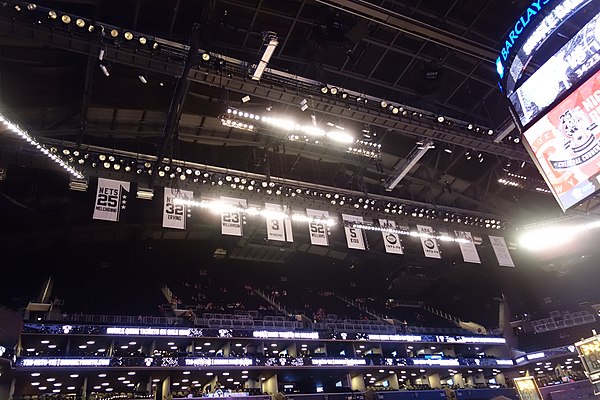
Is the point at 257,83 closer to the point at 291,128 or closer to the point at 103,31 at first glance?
the point at 291,128

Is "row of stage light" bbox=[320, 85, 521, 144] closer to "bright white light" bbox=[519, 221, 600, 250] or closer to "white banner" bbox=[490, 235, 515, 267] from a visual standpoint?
"white banner" bbox=[490, 235, 515, 267]

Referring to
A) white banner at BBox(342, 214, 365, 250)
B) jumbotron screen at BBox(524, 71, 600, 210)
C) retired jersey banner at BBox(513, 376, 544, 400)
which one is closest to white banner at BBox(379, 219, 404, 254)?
white banner at BBox(342, 214, 365, 250)

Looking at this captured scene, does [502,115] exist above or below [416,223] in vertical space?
above

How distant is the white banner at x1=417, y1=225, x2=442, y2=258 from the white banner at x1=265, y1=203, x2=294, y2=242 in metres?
5.69

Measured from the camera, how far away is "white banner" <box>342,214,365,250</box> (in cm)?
1519

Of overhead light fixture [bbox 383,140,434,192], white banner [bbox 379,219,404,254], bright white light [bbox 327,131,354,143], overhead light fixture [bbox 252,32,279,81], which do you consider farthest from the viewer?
white banner [bbox 379,219,404,254]

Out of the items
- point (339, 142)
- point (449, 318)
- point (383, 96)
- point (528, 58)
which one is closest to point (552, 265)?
point (449, 318)

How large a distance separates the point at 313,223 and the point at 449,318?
78.6ft

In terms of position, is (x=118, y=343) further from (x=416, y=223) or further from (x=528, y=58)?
(x=528, y=58)

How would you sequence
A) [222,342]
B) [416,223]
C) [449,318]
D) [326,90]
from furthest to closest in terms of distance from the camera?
[449,318] → [222,342] → [416,223] → [326,90]

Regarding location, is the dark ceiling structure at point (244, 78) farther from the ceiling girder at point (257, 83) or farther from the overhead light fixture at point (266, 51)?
the overhead light fixture at point (266, 51)

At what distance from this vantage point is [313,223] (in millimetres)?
15078

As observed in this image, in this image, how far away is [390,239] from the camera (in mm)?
16109

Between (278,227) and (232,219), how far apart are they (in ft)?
5.20
